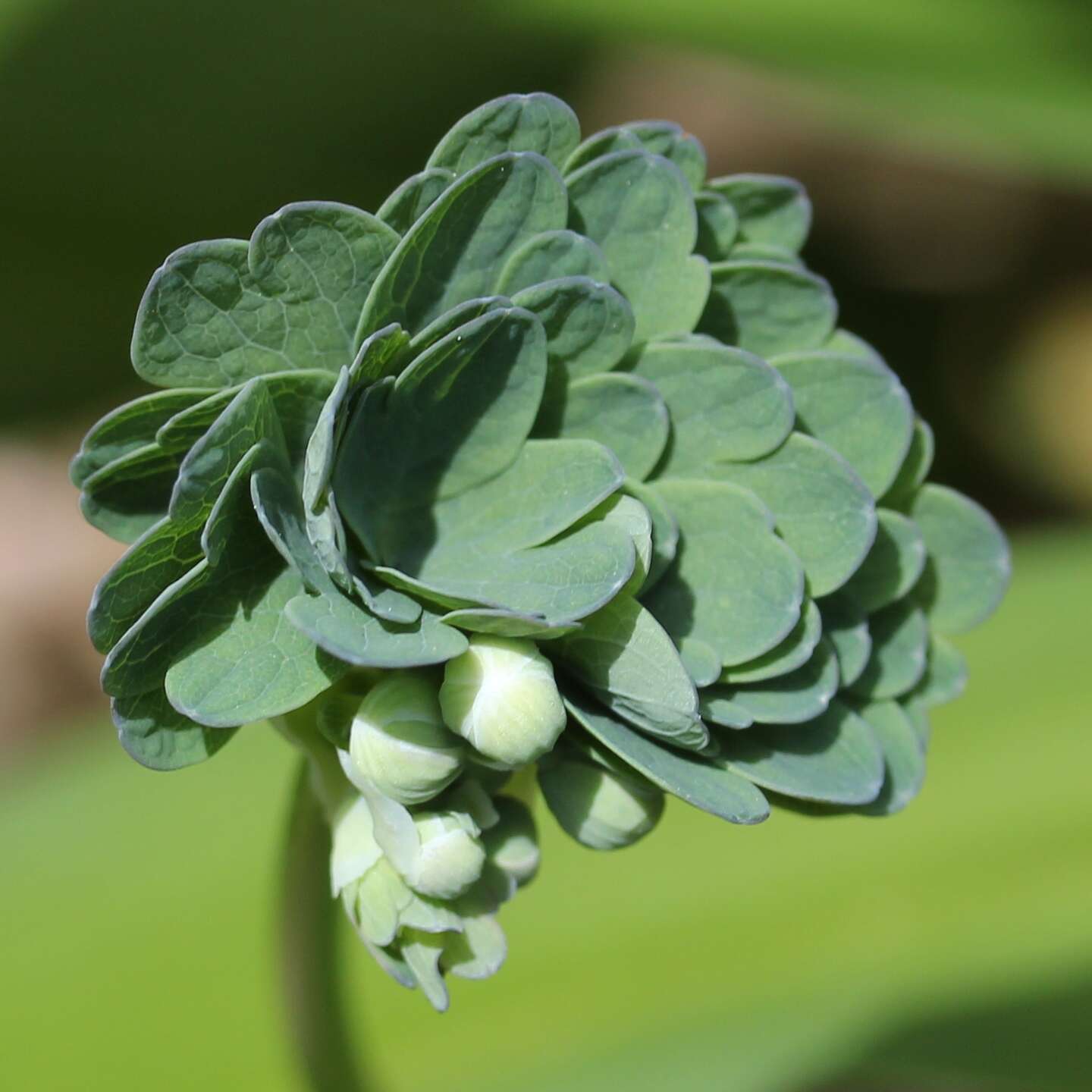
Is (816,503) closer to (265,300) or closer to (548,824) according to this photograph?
(265,300)

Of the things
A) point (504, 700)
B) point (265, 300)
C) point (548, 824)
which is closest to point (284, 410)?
point (265, 300)

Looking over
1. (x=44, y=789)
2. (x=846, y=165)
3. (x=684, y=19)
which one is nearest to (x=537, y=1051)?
(x=44, y=789)

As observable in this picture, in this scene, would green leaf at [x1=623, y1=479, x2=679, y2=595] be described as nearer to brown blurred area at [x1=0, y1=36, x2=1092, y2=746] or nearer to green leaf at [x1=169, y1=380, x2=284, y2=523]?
green leaf at [x1=169, y1=380, x2=284, y2=523]

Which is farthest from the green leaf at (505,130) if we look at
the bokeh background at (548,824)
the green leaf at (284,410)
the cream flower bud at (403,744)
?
the bokeh background at (548,824)

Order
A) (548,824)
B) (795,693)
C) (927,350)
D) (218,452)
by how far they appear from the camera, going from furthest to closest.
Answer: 1. (927,350)
2. (548,824)
3. (795,693)
4. (218,452)

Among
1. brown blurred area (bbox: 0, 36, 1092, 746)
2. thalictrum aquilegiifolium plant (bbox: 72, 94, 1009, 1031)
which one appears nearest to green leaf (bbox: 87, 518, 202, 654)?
thalictrum aquilegiifolium plant (bbox: 72, 94, 1009, 1031)

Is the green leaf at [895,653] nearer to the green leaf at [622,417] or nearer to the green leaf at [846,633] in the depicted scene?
the green leaf at [846,633]
